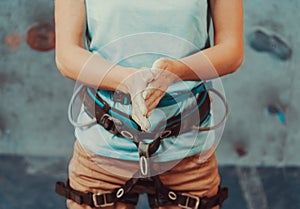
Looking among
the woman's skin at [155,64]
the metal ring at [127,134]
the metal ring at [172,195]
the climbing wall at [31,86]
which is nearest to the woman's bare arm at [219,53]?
the woman's skin at [155,64]

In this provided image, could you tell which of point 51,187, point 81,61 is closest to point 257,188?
point 51,187

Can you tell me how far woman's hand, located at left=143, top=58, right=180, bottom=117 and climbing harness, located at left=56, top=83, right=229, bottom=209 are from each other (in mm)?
110

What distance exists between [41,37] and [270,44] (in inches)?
33.6

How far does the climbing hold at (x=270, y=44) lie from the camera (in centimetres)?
233

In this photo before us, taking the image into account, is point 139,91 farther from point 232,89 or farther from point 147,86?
point 232,89

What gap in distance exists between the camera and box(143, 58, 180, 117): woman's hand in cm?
100

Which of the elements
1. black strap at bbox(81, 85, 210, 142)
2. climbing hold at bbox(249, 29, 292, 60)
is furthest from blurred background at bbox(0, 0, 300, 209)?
black strap at bbox(81, 85, 210, 142)

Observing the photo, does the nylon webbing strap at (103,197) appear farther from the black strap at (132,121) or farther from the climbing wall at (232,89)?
the climbing wall at (232,89)

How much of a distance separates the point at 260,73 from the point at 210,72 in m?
1.29

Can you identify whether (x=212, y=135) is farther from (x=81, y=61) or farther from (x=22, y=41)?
(x=22, y=41)

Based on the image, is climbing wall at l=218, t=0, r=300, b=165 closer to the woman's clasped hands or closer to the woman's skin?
the woman's skin

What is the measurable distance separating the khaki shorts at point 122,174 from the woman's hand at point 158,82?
0.22m

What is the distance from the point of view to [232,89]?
2395 mm

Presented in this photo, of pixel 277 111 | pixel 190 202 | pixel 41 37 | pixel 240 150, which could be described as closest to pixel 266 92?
pixel 277 111
